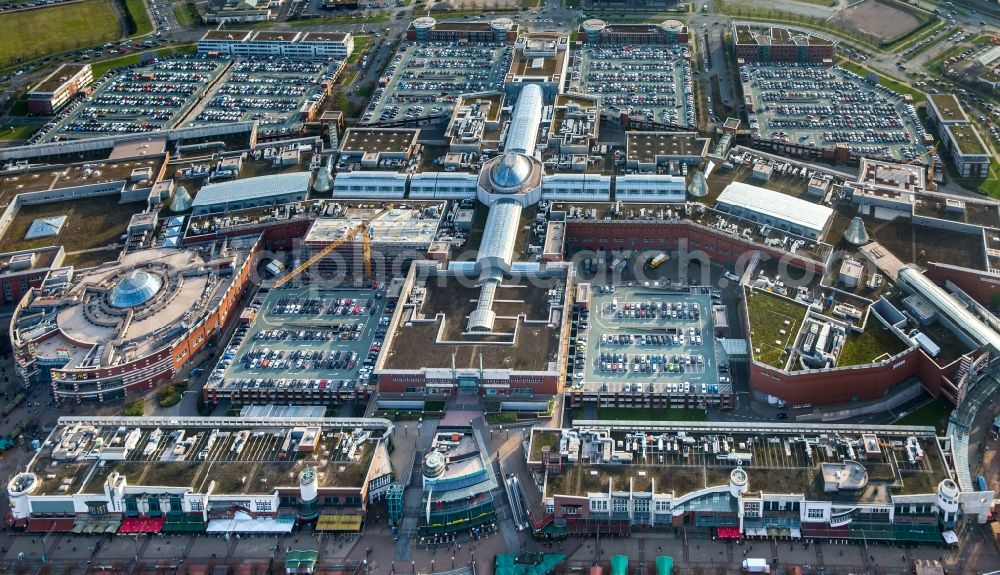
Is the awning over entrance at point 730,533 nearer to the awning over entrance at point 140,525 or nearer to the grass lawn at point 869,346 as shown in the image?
the grass lawn at point 869,346

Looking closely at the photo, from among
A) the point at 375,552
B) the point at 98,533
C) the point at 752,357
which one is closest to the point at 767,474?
the point at 752,357

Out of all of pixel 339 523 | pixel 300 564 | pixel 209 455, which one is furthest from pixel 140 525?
pixel 339 523

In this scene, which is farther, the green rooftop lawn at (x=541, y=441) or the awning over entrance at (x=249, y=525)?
the green rooftop lawn at (x=541, y=441)

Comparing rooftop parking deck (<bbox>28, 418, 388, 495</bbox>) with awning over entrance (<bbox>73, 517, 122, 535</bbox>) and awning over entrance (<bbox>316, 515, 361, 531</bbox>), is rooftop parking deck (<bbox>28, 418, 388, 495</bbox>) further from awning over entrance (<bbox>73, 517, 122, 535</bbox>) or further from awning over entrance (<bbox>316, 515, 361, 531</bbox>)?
awning over entrance (<bbox>316, 515, 361, 531</bbox>)

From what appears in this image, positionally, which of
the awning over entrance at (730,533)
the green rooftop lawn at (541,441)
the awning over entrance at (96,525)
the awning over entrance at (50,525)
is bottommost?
the awning over entrance at (50,525)

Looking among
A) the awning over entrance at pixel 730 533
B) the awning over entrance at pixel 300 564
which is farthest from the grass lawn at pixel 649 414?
the awning over entrance at pixel 300 564

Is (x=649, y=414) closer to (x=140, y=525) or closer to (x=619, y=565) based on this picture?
(x=619, y=565)

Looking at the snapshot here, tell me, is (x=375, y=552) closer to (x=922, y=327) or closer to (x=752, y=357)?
(x=752, y=357)
